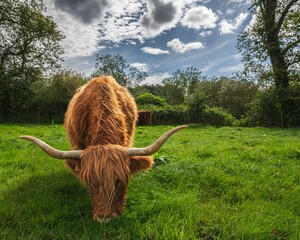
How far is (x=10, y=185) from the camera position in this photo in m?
4.60

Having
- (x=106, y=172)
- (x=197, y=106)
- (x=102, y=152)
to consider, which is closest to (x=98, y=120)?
(x=102, y=152)

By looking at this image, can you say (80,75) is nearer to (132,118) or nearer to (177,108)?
(177,108)

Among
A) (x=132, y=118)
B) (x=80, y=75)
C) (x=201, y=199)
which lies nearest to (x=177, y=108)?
(x=80, y=75)

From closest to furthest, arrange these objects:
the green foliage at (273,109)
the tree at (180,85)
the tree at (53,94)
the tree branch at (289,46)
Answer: the tree branch at (289,46) < the green foliage at (273,109) < the tree at (53,94) < the tree at (180,85)

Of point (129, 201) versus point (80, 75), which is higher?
point (80, 75)

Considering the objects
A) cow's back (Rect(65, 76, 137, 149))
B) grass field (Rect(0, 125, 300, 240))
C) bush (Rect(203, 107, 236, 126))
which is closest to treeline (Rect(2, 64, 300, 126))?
bush (Rect(203, 107, 236, 126))

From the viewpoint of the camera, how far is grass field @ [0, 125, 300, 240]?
2957 mm

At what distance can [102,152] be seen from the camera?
307 centimetres

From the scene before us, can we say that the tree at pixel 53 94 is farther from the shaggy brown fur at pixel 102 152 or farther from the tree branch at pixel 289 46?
the shaggy brown fur at pixel 102 152

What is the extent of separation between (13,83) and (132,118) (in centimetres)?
2675

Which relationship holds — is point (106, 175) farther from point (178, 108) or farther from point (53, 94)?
point (53, 94)

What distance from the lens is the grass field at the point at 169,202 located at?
2957 mm

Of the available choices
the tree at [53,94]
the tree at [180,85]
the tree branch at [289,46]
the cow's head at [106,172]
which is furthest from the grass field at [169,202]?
the tree at [180,85]

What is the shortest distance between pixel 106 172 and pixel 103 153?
238mm
